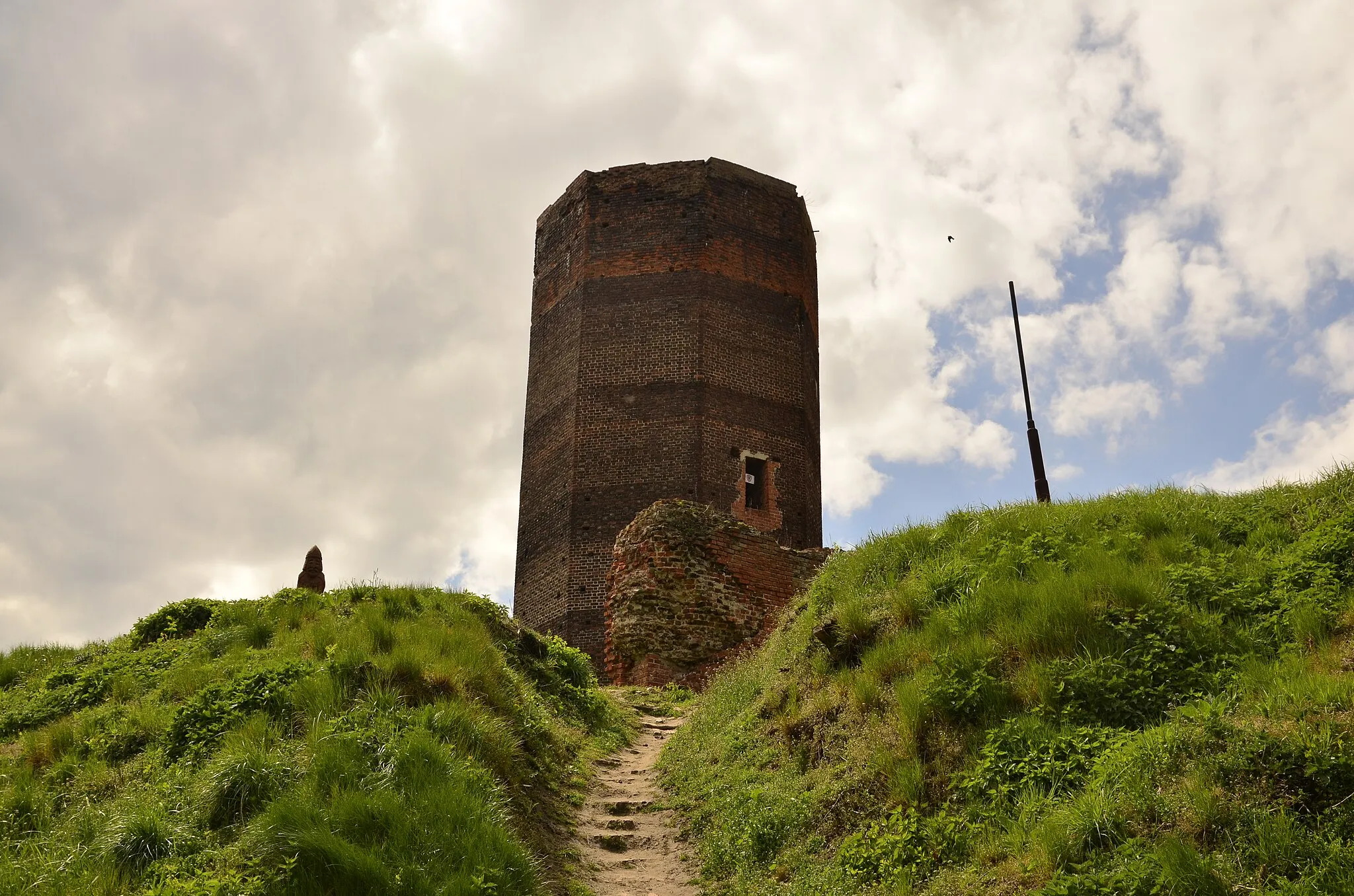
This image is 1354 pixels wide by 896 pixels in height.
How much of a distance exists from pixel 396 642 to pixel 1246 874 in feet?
19.6

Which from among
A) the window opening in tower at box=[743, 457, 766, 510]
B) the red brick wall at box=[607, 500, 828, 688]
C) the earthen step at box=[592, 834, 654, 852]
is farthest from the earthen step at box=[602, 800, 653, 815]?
the window opening in tower at box=[743, 457, 766, 510]

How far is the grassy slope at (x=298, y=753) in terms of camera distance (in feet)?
Result: 17.9

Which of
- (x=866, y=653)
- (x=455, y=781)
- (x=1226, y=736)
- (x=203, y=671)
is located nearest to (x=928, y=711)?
(x=866, y=653)

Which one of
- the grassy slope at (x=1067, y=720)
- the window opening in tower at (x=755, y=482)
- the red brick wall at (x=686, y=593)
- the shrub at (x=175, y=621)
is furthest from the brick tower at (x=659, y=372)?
the grassy slope at (x=1067, y=720)

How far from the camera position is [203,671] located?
8.32 m

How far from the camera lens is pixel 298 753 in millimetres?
6418

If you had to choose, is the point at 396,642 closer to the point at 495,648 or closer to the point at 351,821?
the point at 495,648

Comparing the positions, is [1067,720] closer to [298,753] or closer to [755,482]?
[298,753]

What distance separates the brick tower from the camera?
66.1 ft

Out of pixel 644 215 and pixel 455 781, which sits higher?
pixel 644 215

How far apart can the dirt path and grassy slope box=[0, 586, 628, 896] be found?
0.90 ft

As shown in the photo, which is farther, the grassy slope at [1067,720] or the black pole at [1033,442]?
the black pole at [1033,442]

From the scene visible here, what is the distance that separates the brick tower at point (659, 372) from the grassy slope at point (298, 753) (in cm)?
973

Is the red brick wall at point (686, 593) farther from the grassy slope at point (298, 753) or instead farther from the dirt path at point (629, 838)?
the dirt path at point (629, 838)
